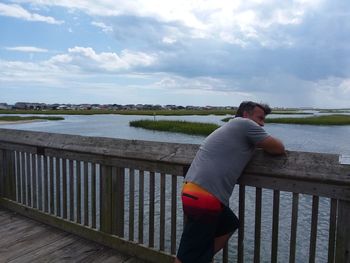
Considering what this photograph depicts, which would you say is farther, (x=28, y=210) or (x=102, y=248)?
(x=28, y=210)

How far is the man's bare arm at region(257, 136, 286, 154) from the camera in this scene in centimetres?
250

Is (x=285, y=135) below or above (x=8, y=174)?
below

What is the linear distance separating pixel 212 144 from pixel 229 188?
0.33 m

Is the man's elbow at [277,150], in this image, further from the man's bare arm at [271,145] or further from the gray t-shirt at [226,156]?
the gray t-shirt at [226,156]

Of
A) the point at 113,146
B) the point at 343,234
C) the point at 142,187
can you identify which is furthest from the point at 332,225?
the point at 113,146

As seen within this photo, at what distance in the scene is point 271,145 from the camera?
2529 mm

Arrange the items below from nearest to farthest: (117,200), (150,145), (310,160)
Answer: (310,160) < (150,145) < (117,200)

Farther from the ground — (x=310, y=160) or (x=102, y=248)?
(x=310, y=160)

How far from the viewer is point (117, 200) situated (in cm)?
375

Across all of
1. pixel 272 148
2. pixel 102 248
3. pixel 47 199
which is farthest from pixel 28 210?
pixel 272 148

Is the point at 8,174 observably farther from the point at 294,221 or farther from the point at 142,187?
the point at 294,221

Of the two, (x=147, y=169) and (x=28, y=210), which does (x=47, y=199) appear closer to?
Result: (x=28, y=210)

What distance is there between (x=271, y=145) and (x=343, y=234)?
Answer: 0.76m

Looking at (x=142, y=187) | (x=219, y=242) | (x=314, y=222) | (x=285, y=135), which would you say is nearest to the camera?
(x=314, y=222)
